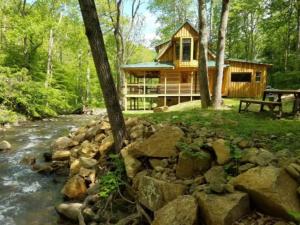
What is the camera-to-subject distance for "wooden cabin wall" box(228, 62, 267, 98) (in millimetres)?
19812

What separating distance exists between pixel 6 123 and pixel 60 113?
832 cm

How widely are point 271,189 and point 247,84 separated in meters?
17.3

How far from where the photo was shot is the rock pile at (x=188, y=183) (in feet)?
11.9

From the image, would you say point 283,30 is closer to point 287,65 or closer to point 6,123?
point 287,65

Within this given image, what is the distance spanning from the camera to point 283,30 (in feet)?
84.9

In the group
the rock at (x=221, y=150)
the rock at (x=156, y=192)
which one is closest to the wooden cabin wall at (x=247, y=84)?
the rock at (x=221, y=150)

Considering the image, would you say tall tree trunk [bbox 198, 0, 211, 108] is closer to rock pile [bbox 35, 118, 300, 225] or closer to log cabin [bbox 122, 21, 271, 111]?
rock pile [bbox 35, 118, 300, 225]

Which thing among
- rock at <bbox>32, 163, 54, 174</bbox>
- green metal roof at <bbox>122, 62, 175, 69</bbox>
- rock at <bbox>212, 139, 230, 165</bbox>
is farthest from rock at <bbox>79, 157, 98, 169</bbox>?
green metal roof at <bbox>122, 62, 175, 69</bbox>

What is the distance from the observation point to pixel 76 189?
22.4ft

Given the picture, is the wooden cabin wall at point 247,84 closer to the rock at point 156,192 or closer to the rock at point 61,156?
the rock at point 61,156

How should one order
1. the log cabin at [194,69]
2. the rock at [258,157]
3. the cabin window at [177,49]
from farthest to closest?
the cabin window at [177,49] < the log cabin at [194,69] < the rock at [258,157]

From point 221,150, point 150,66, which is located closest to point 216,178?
point 221,150

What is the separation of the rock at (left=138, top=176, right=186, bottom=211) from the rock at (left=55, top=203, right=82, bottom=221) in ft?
4.95

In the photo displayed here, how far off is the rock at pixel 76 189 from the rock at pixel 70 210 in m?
0.73
